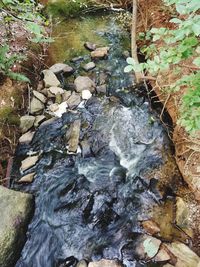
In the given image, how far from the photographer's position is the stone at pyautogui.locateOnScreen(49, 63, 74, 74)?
668cm

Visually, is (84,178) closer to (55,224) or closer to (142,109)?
(55,224)

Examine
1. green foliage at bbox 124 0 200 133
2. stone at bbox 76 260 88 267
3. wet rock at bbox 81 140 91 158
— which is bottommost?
stone at bbox 76 260 88 267

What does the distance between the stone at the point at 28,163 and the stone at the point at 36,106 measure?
1.07m

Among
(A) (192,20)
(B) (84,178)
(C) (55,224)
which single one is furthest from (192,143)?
(A) (192,20)

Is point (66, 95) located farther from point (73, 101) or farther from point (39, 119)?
point (39, 119)

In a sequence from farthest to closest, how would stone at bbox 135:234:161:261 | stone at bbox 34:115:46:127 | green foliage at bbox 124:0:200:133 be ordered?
stone at bbox 34:115:46:127 → stone at bbox 135:234:161:261 → green foliage at bbox 124:0:200:133

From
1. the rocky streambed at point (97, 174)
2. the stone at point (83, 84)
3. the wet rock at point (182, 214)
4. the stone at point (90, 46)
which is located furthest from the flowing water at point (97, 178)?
the stone at point (90, 46)

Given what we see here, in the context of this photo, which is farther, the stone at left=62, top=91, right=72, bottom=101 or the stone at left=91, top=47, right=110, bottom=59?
the stone at left=91, top=47, right=110, bottom=59

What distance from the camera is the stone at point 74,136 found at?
5.32 metres

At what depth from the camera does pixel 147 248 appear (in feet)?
12.5

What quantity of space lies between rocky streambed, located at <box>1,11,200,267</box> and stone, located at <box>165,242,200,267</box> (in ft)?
0.04

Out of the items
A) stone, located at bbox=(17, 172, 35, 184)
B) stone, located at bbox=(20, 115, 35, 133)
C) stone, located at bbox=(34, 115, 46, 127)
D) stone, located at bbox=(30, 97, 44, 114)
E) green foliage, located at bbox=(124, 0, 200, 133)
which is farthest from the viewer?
stone, located at bbox=(30, 97, 44, 114)

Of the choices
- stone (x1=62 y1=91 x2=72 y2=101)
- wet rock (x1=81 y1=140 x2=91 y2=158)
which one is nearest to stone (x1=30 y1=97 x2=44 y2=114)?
stone (x1=62 y1=91 x2=72 y2=101)

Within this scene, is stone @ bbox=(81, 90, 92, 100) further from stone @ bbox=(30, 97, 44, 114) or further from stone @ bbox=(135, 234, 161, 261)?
stone @ bbox=(135, 234, 161, 261)
